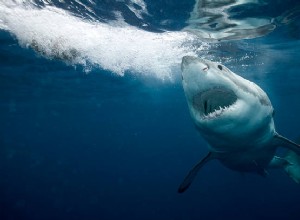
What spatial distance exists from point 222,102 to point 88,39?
11.5m

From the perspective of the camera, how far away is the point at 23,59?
19734 millimetres

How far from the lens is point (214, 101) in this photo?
5.26 metres

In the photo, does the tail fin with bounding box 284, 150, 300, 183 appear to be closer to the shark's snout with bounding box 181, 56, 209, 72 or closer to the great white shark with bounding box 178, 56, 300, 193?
the great white shark with bounding box 178, 56, 300, 193

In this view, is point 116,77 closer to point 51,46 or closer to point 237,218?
point 51,46

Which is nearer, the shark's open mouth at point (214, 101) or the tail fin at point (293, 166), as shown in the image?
the shark's open mouth at point (214, 101)

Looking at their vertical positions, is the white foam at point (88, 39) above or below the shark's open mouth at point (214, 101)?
below

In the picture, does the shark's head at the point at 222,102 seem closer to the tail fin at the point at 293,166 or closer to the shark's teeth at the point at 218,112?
the shark's teeth at the point at 218,112

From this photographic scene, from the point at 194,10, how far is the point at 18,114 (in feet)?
156

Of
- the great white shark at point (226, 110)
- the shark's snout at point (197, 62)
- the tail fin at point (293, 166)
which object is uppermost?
the shark's snout at point (197, 62)

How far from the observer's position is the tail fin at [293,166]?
962 cm

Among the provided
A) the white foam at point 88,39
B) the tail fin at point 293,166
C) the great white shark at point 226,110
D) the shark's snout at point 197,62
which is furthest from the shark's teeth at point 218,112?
the white foam at point 88,39

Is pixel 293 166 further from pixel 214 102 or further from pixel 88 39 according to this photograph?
pixel 88 39

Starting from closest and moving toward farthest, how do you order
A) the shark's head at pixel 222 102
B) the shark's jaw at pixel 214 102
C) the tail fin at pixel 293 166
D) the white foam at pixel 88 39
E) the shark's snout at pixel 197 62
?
the shark's snout at pixel 197 62
the shark's head at pixel 222 102
the shark's jaw at pixel 214 102
the tail fin at pixel 293 166
the white foam at pixel 88 39

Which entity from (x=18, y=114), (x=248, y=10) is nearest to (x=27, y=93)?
(x=18, y=114)
